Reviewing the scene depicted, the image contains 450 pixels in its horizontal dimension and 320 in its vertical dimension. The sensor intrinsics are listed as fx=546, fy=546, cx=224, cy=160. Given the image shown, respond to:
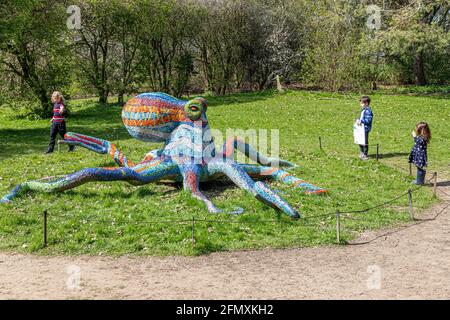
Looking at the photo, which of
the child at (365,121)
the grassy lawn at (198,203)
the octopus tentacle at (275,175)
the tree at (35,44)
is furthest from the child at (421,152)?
the tree at (35,44)

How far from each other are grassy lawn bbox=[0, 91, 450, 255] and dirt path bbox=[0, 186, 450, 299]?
0.44 m

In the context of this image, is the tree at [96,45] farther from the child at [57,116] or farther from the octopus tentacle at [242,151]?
the octopus tentacle at [242,151]

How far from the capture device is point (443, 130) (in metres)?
22.1

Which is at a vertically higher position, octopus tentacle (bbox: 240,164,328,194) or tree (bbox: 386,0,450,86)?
tree (bbox: 386,0,450,86)

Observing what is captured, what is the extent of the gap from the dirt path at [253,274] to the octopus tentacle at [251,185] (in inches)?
50.7

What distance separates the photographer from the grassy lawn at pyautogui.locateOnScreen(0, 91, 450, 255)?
9562 mm

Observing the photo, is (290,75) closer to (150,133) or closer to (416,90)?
(416,90)

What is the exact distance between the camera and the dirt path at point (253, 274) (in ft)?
24.4

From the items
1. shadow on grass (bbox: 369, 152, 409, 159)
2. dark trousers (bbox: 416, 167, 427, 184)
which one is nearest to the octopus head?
dark trousers (bbox: 416, 167, 427, 184)

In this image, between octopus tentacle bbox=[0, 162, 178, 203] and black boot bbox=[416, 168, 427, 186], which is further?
black boot bbox=[416, 168, 427, 186]

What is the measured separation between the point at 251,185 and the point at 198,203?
45.6 inches

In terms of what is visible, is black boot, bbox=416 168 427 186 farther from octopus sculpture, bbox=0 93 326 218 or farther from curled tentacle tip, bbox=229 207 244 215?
curled tentacle tip, bbox=229 207 244 215

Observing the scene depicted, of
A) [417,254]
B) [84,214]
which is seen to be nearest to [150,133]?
[84,214]

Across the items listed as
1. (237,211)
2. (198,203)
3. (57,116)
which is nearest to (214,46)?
(57,116)
